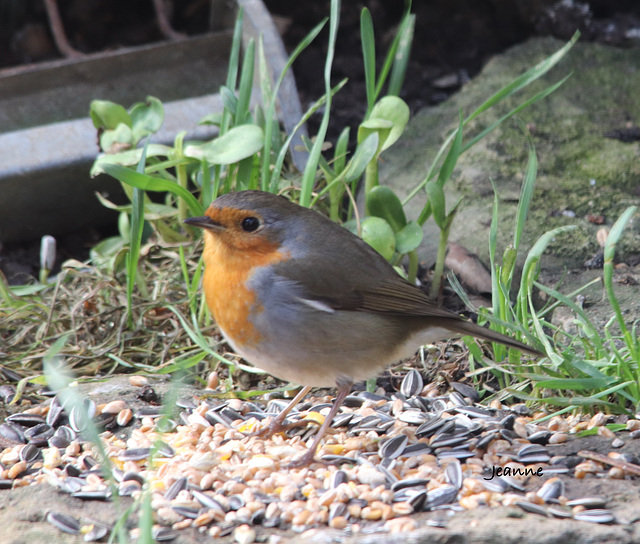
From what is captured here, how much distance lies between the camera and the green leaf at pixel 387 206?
138 inches

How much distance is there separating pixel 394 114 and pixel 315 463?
1618mm

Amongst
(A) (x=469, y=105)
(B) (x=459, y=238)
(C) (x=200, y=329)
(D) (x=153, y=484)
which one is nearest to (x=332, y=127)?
(A) (x=469, y=105)

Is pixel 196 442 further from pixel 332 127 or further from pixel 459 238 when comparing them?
pixel 332 127

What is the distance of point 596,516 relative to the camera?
2178 mm

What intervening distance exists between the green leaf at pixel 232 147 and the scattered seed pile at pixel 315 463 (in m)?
1.01

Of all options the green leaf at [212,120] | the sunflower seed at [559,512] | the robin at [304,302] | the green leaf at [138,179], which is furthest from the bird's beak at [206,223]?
the sunflower seed at [559,512]

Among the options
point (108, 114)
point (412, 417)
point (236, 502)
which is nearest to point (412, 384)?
point (412, 417)

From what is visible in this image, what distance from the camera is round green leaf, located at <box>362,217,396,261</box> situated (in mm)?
3432

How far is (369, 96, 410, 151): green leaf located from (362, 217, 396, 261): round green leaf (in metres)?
0.39

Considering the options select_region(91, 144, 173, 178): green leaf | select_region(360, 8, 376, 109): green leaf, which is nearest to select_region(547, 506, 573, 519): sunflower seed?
select_region(360, 8, 376, 109): green leaf

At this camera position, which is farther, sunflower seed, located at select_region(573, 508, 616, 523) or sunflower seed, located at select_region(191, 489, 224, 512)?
sunflower seed, located at select_region(191, 489, 224, 512)

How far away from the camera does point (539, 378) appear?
2895mm

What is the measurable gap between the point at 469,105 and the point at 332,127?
2.62 feet

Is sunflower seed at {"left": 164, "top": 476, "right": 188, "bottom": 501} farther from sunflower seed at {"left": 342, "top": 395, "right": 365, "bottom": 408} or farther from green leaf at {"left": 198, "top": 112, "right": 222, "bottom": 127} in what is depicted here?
green leaf at {"left": 198, "top": 112, "right": 222, "bottom": 127}
